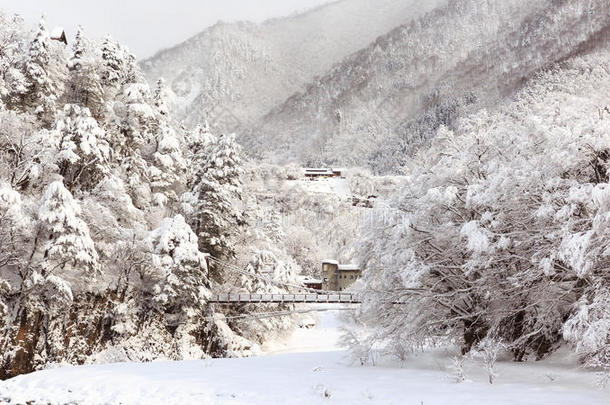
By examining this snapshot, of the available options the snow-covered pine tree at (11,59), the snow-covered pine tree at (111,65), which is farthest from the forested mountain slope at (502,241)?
the snow-covered pine tree at (111,65)

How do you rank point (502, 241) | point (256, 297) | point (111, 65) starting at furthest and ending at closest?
point (111, 65) → point (256, 297) → point (502, 241)

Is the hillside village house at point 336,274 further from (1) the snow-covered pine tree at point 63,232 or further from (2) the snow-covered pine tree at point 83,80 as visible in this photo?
(1) the snow-covered pine tree at point 63,232

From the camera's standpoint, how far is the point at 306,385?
11.2 metres

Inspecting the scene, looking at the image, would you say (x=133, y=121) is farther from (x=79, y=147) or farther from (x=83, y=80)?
(x=79, y=147)

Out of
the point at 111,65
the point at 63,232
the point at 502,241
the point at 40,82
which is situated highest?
the point at 111,65

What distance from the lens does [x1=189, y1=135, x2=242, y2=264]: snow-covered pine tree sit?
91.0 feet

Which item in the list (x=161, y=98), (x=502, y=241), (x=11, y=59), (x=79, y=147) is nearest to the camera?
(x=502, y=241)

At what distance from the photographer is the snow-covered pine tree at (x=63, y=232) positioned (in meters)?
20.1

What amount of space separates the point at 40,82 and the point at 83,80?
2440mm

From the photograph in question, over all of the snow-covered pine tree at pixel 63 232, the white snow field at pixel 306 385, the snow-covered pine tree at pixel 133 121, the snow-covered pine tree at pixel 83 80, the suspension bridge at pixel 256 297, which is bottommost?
the white snow field at pixel 306 385

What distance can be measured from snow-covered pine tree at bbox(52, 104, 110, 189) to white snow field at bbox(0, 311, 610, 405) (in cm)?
1222

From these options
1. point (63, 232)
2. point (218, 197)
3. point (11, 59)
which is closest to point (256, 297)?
point (218, 197)

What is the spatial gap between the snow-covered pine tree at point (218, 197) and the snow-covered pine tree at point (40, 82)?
8.59m

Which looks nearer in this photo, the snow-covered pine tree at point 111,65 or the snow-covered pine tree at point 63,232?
the snow-covered pine tree at point 63,232
